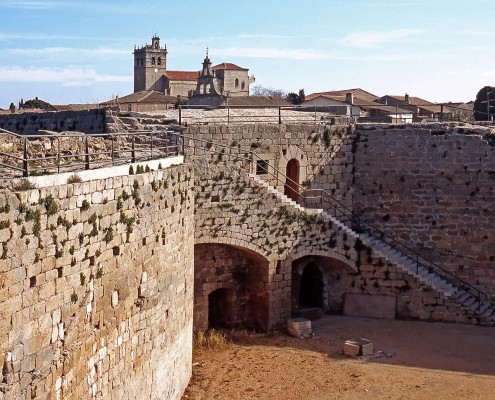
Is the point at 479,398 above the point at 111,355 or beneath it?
beneath

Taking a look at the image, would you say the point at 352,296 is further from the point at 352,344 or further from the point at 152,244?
the point at 152,244

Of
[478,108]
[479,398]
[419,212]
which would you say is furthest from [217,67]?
[479,398]

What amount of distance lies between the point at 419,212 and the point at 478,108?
2895 cm

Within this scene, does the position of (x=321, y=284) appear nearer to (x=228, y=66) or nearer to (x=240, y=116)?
(x=240, y=116)

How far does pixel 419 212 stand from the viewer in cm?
2350

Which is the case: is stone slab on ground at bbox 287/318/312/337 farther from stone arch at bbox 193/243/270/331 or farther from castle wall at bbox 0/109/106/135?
castle wall at bbox 0/109/106/135

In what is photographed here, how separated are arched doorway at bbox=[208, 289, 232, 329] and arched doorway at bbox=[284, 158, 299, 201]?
3.85 meters

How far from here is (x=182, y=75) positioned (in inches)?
3393

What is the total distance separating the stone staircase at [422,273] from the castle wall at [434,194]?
19.2 inches

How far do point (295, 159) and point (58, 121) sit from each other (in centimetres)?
701

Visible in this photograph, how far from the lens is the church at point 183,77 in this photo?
72.1 metres

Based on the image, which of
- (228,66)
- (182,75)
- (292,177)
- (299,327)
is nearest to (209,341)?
(299,327)

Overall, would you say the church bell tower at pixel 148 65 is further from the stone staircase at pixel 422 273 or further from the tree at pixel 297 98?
the stone staircase at pixel 422 273

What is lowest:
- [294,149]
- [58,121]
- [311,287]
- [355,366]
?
[355,366]
